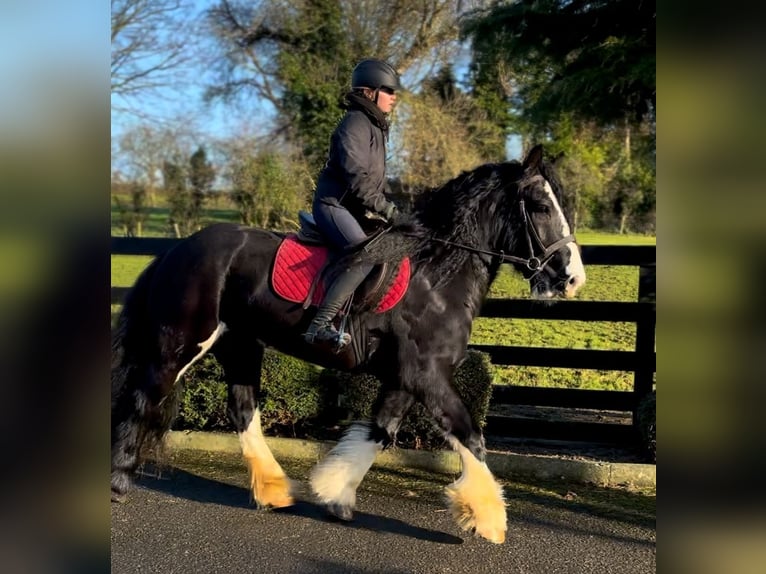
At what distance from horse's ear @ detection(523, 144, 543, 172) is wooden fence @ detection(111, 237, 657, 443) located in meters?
1.57

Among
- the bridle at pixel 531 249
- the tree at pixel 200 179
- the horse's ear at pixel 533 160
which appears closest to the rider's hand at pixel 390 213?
the bridle at pixel 531 249

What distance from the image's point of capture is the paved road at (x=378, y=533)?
3.56 metres

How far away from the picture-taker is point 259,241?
13.7ft

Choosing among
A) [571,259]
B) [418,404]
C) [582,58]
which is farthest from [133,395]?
[582,58]

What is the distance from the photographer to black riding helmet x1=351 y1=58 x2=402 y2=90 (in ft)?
12.6

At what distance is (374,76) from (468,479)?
2.30m

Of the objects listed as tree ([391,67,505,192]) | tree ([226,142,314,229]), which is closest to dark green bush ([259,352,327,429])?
tree ([226,142,314,229])

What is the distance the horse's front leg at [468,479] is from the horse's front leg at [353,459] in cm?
35

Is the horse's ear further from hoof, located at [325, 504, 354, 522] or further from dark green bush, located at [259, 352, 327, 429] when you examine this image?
dark green bush, located at [259, 352, 327, 429]
